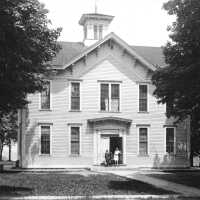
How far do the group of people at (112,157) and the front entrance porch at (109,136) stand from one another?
30 centimetres

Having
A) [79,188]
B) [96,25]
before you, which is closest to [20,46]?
[79,188]

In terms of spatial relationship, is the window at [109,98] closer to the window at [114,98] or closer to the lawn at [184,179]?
the window at [114,98]

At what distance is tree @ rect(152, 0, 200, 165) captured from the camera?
22.1 meters

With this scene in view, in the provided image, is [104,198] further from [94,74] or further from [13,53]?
[94,74]

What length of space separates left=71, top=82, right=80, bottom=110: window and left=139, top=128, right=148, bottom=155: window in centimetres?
543

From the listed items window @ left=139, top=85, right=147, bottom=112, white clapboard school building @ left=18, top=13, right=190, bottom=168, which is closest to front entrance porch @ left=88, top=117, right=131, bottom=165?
white clapboard school building @ left=18, top=13, right=190, bottom=168

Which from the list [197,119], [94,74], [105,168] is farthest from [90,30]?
[197,119]

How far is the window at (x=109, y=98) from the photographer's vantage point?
124 feet

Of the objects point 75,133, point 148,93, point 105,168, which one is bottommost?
point 105,168

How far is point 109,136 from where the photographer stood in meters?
37.6

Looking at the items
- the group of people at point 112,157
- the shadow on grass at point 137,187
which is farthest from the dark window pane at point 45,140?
the shadow on grass at point 137,187

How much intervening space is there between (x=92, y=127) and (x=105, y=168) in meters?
3.41

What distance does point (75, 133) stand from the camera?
37.0m

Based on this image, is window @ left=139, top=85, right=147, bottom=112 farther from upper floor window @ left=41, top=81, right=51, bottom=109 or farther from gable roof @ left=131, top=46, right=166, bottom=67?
upper floor window @ left=41, top=81, right=51, bottom=109
